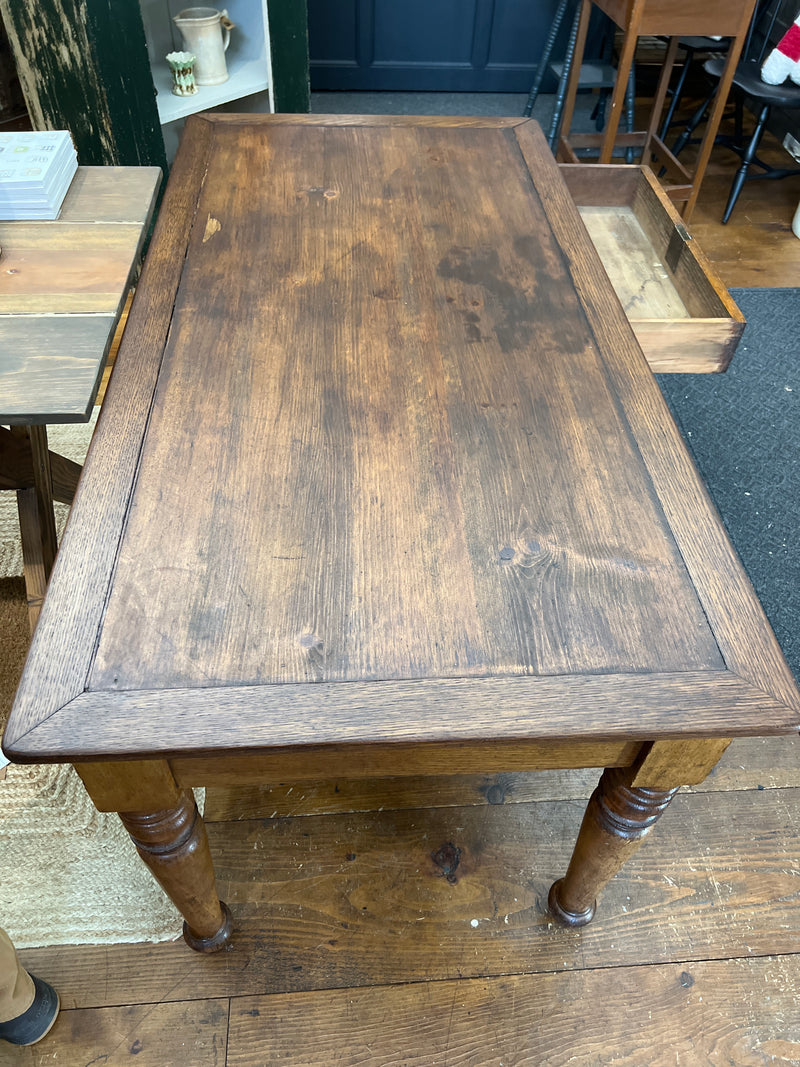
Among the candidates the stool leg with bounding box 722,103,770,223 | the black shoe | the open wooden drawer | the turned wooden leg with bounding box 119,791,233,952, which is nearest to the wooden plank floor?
the black shoe

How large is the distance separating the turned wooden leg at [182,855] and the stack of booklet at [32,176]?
0.90m

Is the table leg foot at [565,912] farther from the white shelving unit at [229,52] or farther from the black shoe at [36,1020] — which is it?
the white shelving unit at [229,52]

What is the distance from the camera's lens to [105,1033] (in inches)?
39.3

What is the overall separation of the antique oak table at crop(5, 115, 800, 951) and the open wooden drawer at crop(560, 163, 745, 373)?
0.18 metres

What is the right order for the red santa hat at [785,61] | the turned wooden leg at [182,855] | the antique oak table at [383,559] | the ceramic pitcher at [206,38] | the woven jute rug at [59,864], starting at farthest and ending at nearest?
the red santa hat at [785,61] → the ceramic pitcher at [206,38] → the woven jute rug at [59,864] → the turned wooden leg at [182,855] → the antique oak table at [383,559]

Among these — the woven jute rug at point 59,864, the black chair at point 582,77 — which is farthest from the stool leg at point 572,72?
the woven jute rug at point 59,864

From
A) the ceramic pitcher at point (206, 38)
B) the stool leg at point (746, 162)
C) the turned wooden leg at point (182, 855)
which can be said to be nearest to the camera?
the turned wooden leg at point (182, 855)

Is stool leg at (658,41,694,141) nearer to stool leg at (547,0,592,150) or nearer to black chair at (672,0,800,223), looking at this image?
black chair at (672,0,800,223)

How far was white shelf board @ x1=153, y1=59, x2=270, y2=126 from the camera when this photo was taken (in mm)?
2145

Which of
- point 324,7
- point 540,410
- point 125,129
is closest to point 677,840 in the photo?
point 540,410

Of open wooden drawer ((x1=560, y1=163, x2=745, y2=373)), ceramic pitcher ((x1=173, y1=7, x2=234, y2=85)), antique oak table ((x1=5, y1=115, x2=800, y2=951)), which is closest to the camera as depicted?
antique oak table ((x1=5, y1=115, x2=800, y2=951))

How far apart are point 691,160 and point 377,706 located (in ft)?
11.1

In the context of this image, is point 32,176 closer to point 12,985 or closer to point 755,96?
point 12,985

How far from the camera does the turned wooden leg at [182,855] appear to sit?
78 centimetres
